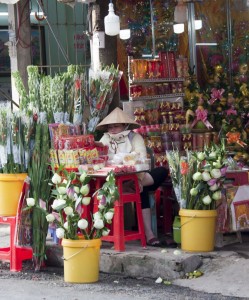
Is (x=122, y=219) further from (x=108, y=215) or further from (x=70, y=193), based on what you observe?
(x=70, y=193)

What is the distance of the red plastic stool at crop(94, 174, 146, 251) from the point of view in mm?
8680

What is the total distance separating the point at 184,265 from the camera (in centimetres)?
810

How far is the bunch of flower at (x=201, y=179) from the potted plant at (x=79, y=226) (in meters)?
1.09

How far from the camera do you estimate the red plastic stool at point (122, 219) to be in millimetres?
8680

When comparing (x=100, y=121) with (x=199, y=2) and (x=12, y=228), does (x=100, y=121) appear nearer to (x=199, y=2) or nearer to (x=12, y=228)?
(x=12, y=228)

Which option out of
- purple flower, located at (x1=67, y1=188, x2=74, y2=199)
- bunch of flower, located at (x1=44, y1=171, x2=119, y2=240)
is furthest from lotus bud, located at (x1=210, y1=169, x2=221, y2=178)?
purple flower, located at (x1=67, y1=188, x2=74, y2=199)

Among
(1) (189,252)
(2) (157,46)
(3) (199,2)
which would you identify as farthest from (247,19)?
(1) (189,252)

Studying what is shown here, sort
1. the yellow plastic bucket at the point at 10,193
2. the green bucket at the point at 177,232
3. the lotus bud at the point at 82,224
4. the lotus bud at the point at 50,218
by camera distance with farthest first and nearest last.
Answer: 1. the green bucket at the point at 177,232
2. the yellow plastic bucket at the point at 10,193
3. the lotus bud at the point at 50,218
4. the lotus bud at the point at 82,224

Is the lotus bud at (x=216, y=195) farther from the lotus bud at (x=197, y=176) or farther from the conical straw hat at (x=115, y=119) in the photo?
the conical straw hat at (x=115, y=119)

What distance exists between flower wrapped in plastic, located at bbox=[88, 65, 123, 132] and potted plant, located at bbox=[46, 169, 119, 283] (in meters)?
1.69

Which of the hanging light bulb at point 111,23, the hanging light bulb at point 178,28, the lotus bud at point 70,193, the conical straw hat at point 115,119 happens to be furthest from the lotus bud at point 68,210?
the hanging light bulb at point 178,28

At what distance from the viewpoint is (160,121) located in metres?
10.9

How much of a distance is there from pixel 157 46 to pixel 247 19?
5.93 ft

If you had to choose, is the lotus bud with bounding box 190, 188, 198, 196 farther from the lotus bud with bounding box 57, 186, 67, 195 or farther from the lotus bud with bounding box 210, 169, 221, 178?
the lotus bud with bounding box 57, 186, 67, 195
